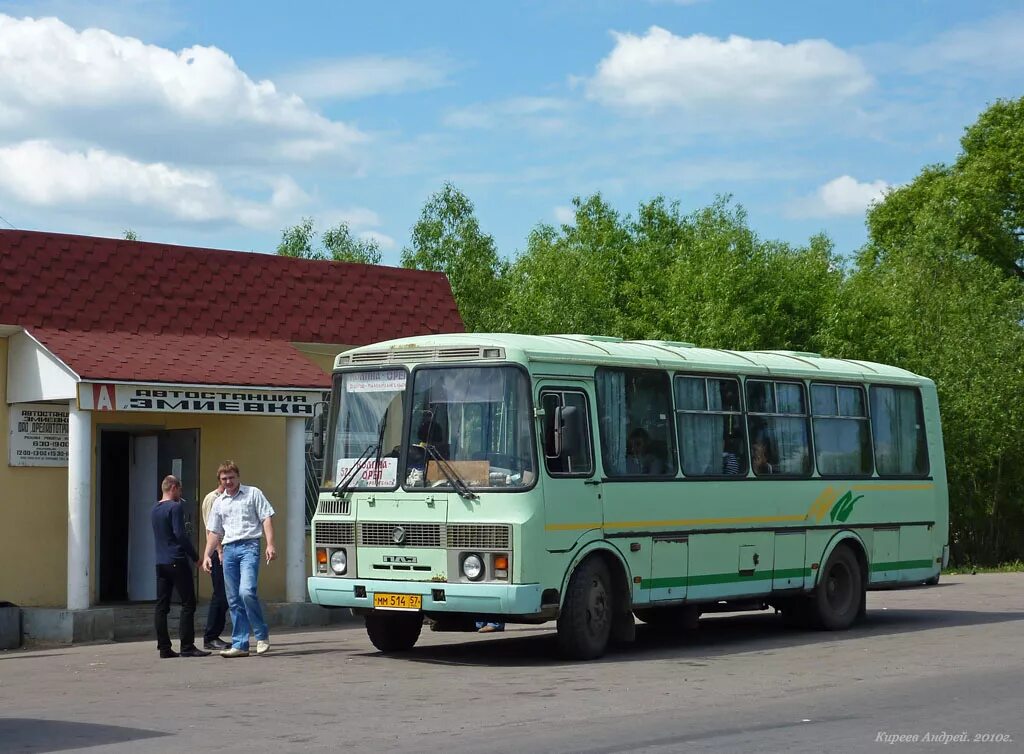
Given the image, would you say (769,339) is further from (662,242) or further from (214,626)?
(214,626)

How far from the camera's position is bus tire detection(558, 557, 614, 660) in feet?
45.9

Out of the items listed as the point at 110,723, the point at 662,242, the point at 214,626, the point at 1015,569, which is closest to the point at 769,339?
the point at 1015,569

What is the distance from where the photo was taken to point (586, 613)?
14.1 m

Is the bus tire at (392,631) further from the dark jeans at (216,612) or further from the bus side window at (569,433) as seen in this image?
the bus side window at (569,433)

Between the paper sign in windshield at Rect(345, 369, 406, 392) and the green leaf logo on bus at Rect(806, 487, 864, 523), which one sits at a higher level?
the paper sign in windshield at Rect(345, 369, 406, 392)

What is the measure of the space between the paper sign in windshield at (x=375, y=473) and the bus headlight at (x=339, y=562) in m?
0.66

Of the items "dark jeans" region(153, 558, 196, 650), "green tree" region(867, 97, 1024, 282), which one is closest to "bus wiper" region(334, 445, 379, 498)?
"dark jeans" region(153, 558, 196, 650)

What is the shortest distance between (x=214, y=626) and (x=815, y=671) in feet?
20.5

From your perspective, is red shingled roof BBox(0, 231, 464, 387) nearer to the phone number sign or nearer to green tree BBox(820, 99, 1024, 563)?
the phone number sign

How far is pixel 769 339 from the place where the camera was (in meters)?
44.1

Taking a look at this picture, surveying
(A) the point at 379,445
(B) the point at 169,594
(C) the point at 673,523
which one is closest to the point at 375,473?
(A) the point at 379,445

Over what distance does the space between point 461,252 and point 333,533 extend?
4980cm

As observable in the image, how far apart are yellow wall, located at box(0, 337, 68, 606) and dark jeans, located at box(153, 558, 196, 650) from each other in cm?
408

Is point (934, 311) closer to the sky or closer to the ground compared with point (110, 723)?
closer to the sky
